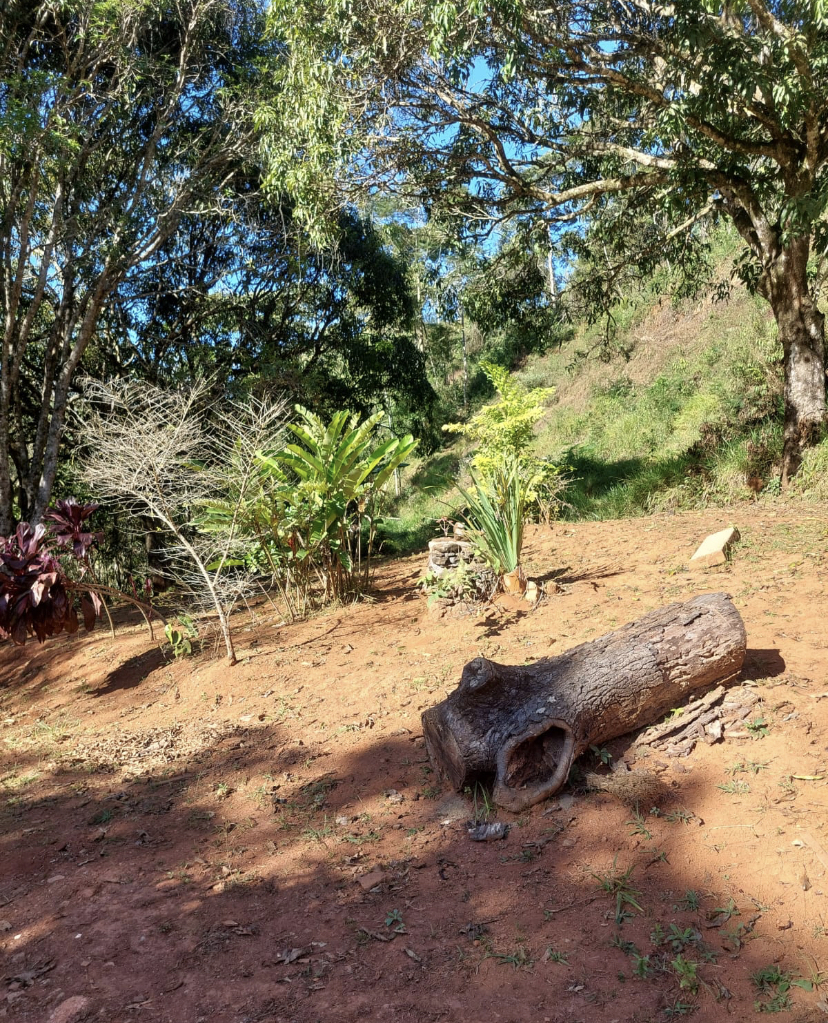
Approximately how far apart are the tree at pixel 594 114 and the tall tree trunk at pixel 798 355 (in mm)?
15

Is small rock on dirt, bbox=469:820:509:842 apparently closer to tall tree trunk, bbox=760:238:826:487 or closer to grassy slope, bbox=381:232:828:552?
grassy slope, bbox=381:232:828:552

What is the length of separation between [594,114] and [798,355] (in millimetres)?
3624

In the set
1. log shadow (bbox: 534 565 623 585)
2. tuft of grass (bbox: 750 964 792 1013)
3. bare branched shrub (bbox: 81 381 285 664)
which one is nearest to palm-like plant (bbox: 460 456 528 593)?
log shadow (bbox: 534 565 623 585)

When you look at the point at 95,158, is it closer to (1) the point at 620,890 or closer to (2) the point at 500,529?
(2) the point at 500,529

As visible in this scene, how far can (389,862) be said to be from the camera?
2.85 m

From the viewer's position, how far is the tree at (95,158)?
27.6 ft

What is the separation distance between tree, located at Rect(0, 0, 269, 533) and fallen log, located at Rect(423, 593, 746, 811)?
737 cm

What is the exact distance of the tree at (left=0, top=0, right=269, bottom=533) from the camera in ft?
27.6

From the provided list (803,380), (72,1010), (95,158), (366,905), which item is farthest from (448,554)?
(95,158)

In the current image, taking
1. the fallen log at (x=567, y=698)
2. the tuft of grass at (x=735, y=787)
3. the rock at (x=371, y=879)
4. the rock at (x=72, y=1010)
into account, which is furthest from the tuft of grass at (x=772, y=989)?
the rock at (x=72, y=1010)

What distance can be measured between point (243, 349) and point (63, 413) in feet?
10.2

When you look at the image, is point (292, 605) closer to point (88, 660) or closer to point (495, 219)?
point (88, 660)

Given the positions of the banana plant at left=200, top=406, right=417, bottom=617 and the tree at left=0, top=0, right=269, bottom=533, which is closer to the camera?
the banana plant at left=200, top=406, right=417, bottom=617

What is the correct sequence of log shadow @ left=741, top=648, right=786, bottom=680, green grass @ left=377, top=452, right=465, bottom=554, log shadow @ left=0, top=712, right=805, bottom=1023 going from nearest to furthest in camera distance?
log shadow @ left=0, top=712, right=805, bottom=1023 → log shadow @ left=741, top=648, right=786, bottom=680 → green grass @ left=377, top=452, right=465, bottom=554
